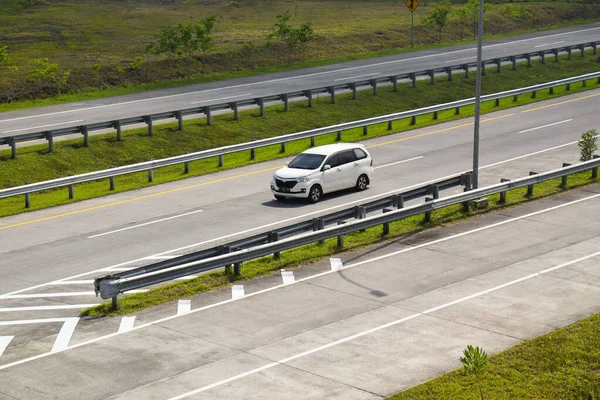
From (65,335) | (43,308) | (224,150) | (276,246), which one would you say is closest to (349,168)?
(224,150)

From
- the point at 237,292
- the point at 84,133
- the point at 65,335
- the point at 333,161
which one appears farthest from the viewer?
the point at 84,133

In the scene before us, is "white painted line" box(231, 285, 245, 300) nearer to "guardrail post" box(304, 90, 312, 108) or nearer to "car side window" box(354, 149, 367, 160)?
"car side window" box(354, 149, 367, 160)

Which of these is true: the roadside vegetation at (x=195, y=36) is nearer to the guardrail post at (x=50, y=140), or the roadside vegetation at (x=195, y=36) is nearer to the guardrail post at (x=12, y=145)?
the guardrail post at (x=50, y=140)

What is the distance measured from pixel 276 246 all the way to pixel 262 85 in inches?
1152

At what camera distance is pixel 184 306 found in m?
19.8

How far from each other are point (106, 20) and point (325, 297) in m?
53.3

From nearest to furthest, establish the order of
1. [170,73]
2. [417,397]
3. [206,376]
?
1. [417,397]
2. [206,376]
3. [170,73]

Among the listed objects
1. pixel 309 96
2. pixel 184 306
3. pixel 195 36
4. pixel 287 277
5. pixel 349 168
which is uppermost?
pixel 195 36

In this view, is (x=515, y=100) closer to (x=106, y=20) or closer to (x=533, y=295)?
(x=533, y=295)

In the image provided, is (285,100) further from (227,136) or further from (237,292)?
(237,292)

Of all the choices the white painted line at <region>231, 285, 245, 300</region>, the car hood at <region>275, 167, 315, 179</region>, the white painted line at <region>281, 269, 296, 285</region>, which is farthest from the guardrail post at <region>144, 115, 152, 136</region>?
the white painted line at <region>231, 285, 245, 300</region>

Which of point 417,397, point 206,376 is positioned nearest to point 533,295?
point 417,397

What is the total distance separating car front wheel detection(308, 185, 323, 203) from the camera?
98.6 feet

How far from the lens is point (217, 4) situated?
80.1 m
